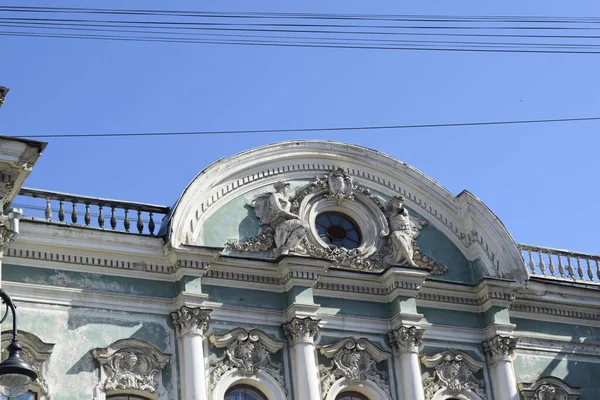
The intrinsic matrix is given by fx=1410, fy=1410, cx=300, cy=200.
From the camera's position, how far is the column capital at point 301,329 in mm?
24344

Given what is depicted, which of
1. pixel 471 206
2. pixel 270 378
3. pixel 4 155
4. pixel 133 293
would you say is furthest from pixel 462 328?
pixel 4 155

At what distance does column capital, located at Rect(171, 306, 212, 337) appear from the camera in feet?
77.6

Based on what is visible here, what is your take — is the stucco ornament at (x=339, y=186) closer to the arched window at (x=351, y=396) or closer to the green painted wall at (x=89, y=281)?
the arched window at (x=351, y=396)

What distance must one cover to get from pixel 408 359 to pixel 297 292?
91.8 inches

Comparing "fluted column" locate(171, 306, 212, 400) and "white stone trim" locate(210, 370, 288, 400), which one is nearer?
"fluted column" locate(171, 306, 212, 400)

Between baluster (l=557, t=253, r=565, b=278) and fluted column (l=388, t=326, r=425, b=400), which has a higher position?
baluster (l=557, t=253, r=565, b=278)

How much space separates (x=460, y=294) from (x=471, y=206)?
5.98 ft

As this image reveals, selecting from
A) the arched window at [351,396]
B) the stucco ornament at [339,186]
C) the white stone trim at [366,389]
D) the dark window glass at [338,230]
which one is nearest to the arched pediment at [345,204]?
the stucco ornament at [339,186]

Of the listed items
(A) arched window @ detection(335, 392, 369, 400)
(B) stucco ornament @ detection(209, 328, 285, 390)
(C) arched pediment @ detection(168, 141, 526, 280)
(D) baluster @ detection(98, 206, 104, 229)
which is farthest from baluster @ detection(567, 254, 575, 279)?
(D) baluster @ detection(98, 206, 104, 229)

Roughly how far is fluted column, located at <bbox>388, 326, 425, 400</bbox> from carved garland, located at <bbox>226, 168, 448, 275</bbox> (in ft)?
4.44

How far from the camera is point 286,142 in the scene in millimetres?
26172

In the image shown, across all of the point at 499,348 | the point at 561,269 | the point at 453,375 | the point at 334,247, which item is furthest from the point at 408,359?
the point at 561,269

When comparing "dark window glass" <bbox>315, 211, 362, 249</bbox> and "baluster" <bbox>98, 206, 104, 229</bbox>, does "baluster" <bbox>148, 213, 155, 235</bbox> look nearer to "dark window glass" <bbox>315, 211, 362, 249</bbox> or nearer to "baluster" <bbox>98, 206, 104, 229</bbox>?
"baluster" <bbox>98, 206, 104, 229</bbox>

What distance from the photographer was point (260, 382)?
24.0m
